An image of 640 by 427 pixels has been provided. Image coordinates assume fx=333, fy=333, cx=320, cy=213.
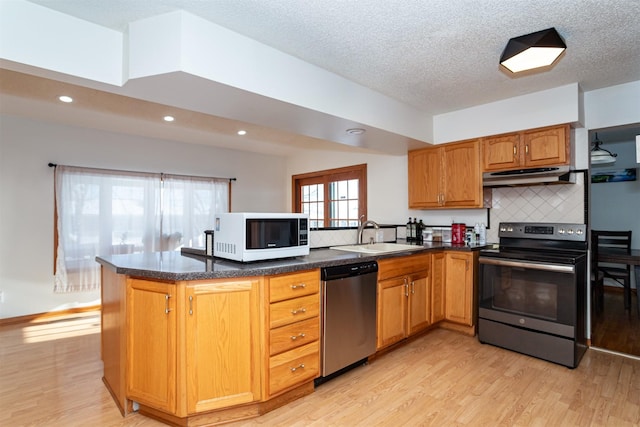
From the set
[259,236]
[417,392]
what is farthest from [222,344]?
[417,392]

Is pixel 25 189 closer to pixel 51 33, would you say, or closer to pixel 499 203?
pixel 51 33

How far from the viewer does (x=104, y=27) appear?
1961 mm

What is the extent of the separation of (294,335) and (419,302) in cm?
147

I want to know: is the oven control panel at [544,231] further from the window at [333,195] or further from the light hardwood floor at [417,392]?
the window at [333,195]

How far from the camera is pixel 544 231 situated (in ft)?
10.5

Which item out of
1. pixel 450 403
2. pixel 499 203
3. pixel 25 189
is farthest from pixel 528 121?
pixel 25 189

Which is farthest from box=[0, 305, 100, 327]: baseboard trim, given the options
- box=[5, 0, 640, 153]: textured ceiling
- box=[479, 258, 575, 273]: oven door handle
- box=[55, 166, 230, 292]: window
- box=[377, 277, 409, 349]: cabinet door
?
box=[479, 258, 575, 273]: oven door handle

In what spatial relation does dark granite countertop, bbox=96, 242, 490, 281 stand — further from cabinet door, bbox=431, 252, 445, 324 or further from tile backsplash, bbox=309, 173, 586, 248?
cabinet door, bbox=431, 252, 445, 324

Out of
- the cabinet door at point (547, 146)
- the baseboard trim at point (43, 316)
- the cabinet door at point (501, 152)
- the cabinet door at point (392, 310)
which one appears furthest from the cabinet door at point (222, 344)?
the baseboard trim at point (43, 316)

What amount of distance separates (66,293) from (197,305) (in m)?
3.34

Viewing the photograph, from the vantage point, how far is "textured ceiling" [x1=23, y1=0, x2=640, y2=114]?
181 cm

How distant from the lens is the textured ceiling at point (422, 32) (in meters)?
1.81

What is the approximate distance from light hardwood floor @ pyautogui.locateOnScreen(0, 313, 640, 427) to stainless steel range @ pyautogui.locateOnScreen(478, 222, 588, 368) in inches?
5.8

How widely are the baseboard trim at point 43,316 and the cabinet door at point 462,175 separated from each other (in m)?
4.60
